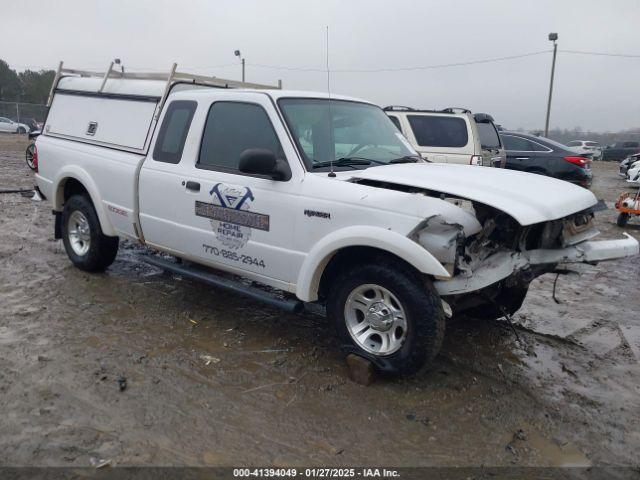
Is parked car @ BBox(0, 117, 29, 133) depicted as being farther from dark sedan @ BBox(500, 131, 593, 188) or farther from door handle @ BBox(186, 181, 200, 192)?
door handle @ BBox(186, 181, 200, 192)

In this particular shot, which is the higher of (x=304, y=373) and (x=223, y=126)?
(x=223, y=126)

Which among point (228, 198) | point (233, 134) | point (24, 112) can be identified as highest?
point (233, 134)

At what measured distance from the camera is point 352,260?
399cm

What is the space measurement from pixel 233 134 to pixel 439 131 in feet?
21.2

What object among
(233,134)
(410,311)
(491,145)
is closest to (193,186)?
(233,134)

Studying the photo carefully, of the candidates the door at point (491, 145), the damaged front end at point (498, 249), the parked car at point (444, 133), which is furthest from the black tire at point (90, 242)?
the door at point (491, 145)

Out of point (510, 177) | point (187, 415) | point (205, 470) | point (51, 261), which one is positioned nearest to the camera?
point (205, 470)

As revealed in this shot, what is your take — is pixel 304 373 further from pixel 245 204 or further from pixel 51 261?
pixel 51 261

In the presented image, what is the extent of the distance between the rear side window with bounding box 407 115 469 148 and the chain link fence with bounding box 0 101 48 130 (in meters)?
30.0

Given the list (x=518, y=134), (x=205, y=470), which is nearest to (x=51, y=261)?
(x=205, y=470)

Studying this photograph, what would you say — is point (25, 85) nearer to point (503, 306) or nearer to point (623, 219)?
point (623, 219)

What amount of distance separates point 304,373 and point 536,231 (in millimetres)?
1976

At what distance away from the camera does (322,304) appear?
4.26 metres

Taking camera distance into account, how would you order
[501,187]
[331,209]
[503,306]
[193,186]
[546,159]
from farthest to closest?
[546,159] → [503,306] → [193,186] → [331,209] → [501,187]
